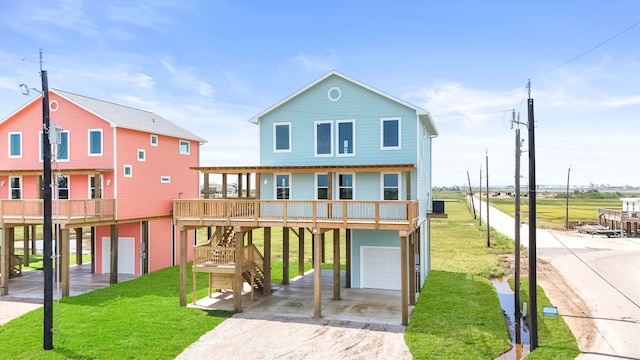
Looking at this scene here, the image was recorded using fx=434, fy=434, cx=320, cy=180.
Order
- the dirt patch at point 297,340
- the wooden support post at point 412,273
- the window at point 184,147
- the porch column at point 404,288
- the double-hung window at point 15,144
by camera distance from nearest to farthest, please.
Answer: the dirt patch at point 297,340
the porch column at point 404,288
the wooden support post at point 412,273
the double-hung window at point 15,144
the window at point 184,147

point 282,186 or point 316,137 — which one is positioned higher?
point 316,137

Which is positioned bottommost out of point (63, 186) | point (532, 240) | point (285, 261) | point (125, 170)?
point (285, 261)

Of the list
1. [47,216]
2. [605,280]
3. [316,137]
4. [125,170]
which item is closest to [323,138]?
[316,137]

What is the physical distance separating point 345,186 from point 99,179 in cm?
1259

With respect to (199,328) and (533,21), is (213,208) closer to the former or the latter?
(199,328)

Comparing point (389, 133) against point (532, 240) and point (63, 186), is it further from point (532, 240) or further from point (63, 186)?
point (63, 186)

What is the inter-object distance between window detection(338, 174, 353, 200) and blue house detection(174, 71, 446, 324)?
0.15ft

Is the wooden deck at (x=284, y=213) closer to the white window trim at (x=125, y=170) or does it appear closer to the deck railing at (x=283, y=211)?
the deck railing at (x=283, y=211)

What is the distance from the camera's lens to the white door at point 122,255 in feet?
82.9

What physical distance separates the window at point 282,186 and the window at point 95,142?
32.4 ft

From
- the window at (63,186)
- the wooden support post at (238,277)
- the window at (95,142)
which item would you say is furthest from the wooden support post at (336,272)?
the window at (63,186)

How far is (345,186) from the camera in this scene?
64.8 ft

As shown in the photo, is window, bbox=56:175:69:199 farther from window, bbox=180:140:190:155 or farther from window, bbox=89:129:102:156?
window, bbox=180:140:190:155

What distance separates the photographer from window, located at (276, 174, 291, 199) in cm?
2042
